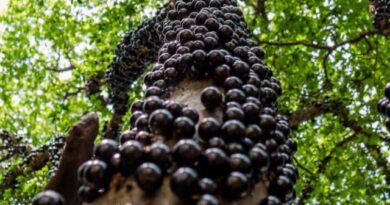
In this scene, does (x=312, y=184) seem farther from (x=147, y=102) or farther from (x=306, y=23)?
(x=147, y=102)

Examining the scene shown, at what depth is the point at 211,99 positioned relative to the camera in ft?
5.46

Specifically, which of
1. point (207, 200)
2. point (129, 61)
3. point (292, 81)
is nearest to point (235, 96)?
point (207, 200)

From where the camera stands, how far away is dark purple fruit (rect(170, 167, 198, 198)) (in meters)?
1.25

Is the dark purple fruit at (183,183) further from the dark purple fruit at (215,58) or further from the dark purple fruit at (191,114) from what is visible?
the dark purple fruit at (215,58)

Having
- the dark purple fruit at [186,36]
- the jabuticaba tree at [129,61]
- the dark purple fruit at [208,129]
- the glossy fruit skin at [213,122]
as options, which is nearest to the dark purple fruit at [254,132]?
the glossy fruit skin at [213,122]

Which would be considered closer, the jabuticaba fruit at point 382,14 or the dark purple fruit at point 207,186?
the dark purple fruit at point 207,186

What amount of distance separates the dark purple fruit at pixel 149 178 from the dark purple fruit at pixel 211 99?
44cm

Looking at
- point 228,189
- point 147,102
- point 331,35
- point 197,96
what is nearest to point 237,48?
point 197,96

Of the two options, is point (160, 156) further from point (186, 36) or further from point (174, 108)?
point (186, 36)

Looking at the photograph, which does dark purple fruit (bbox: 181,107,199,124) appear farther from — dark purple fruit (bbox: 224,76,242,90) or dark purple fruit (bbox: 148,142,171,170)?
dark purple fruit (bbox: 224,76,242,90)

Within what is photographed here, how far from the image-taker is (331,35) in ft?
19.4

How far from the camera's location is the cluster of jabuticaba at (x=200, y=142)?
129cm

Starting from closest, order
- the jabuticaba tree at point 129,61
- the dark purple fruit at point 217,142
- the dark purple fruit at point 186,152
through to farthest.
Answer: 1. the dark purple fruit at point 186,152
2. the dark purple fruit at point 217,142
3. the jabuticaba tree at point 129,61

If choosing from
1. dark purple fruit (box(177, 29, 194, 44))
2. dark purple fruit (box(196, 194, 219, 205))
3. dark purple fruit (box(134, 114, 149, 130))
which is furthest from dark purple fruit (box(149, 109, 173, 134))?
dark purple fruit (box(177, 29, 194, 44))
